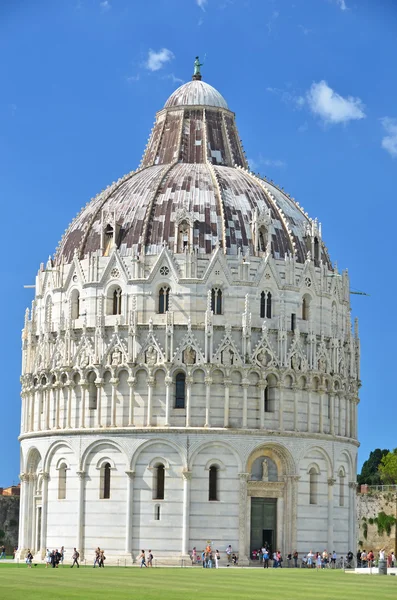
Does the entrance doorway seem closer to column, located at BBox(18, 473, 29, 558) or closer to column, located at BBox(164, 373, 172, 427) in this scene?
column, located at BBox(164, 373, 172, 427)

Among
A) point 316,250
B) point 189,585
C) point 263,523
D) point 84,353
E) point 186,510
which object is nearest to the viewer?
point 189,585

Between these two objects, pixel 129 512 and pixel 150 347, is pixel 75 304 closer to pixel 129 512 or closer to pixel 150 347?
pixel 150 347

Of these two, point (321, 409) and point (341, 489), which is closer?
point (321, 409)

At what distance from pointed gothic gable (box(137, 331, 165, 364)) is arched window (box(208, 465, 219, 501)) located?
7415mm

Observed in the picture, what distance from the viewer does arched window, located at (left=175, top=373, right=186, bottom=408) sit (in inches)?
3565

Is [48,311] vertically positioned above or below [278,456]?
above

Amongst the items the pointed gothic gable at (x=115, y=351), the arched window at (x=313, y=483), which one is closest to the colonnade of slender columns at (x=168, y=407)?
the pointed gothic gable at (x=115, y=351)

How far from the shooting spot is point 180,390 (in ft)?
298

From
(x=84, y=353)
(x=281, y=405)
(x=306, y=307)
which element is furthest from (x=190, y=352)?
(x=306, y=307)

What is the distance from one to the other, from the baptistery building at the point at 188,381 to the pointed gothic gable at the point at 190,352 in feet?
0.28

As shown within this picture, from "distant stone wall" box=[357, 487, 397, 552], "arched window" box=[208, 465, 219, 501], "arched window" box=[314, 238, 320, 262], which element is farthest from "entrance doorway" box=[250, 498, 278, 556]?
"distant stone wall" box=[357, 487, 397, 552]

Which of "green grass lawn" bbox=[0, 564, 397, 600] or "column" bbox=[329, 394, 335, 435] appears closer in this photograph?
"green grass lawn" bbox=[0, 564, 397, 600]

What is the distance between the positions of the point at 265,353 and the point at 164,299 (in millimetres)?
7132

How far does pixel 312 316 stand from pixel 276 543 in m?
14.8
